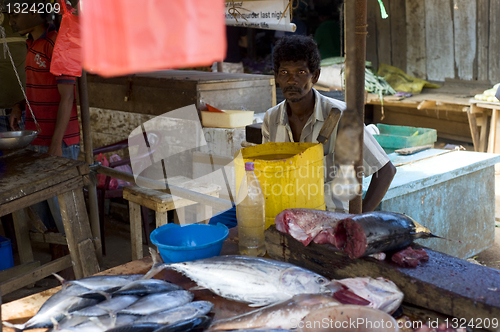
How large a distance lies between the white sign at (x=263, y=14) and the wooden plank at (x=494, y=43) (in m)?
4.89

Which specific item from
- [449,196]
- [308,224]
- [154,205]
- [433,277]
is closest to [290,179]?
[308,224]

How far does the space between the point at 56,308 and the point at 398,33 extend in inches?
387

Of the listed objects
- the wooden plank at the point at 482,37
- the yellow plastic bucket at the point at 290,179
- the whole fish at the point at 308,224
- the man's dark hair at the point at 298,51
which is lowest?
the whole fish at the point at 308,224

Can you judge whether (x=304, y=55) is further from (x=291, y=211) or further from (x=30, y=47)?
(x=30, y=47)

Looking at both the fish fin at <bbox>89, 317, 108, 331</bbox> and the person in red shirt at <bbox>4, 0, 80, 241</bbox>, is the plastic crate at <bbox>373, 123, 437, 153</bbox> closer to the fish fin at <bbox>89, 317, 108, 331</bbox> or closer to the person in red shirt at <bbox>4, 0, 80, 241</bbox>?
the person in red shirt at <bbox>4, 0, 80, 241</bbox>

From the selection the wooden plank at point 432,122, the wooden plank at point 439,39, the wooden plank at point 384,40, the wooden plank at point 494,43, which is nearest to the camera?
the wooden plank at point 494,43

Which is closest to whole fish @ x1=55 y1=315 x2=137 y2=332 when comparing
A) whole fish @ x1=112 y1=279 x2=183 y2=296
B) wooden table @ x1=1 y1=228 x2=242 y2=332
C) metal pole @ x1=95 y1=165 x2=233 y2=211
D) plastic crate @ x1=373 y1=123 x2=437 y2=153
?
whole fish @ x1=112 y1=279 x2=183 y2=296

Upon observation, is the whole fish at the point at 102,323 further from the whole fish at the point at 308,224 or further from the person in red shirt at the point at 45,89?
the person in red shirt at the point at 45,89

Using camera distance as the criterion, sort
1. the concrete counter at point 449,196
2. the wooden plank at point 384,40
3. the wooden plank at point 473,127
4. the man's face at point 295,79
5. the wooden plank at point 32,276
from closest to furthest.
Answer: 1. the man's face at point 295,79
2. the wooden plank at point 32,276
3. the concrete counter at point 449,196
4. the wooden plank at point 473,127
5. the wooden plank at point 384,40

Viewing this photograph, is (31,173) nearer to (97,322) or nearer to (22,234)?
(22,234)

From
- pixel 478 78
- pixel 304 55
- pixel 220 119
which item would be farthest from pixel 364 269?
pixel 478 78

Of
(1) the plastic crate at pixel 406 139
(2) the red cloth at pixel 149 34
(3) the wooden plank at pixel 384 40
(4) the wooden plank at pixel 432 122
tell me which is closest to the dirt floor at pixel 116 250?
(1) the plastic crate at pixel 406 139

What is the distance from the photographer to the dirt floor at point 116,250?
15.3 ft

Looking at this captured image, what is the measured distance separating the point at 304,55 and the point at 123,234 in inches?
158
